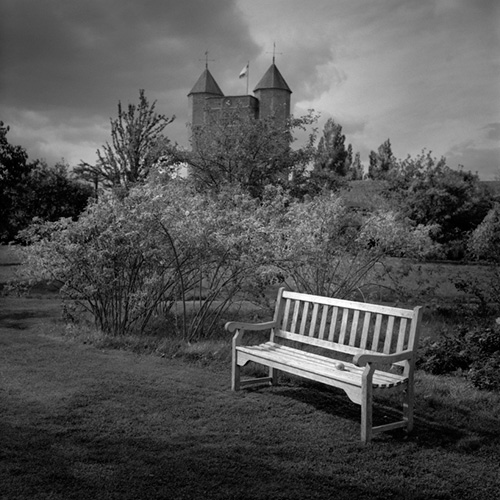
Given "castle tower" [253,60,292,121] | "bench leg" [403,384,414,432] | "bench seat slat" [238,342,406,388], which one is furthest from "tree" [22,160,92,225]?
"bench leg" [403,384,414,432]

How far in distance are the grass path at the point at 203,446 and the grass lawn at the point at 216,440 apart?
10 millimetres

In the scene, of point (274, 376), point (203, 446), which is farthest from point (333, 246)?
point (203, 446)

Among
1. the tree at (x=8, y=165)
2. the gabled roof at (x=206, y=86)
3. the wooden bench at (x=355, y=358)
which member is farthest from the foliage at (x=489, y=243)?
the gabled roof at (x=206, y=86)

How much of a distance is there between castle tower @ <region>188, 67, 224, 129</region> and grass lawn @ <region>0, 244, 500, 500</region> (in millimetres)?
50237

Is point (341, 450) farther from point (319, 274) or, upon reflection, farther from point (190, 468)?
point (319, 274)

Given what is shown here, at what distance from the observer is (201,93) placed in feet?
178

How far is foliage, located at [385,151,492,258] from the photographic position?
67.8 ft

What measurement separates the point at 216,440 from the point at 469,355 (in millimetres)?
3307

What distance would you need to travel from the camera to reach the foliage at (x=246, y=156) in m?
16.2

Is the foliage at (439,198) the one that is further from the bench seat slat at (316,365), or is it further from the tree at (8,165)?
the bench seat slat at (316,365)

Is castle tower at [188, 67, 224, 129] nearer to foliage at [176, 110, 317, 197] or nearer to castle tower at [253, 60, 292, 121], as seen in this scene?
castle tower at [253, 60, 292, 121]

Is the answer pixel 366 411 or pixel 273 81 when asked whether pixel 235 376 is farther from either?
pixel 273 81

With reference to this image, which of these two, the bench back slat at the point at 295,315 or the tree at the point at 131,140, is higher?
the tree at the point at 131,140

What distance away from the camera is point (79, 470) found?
3.44 metres
